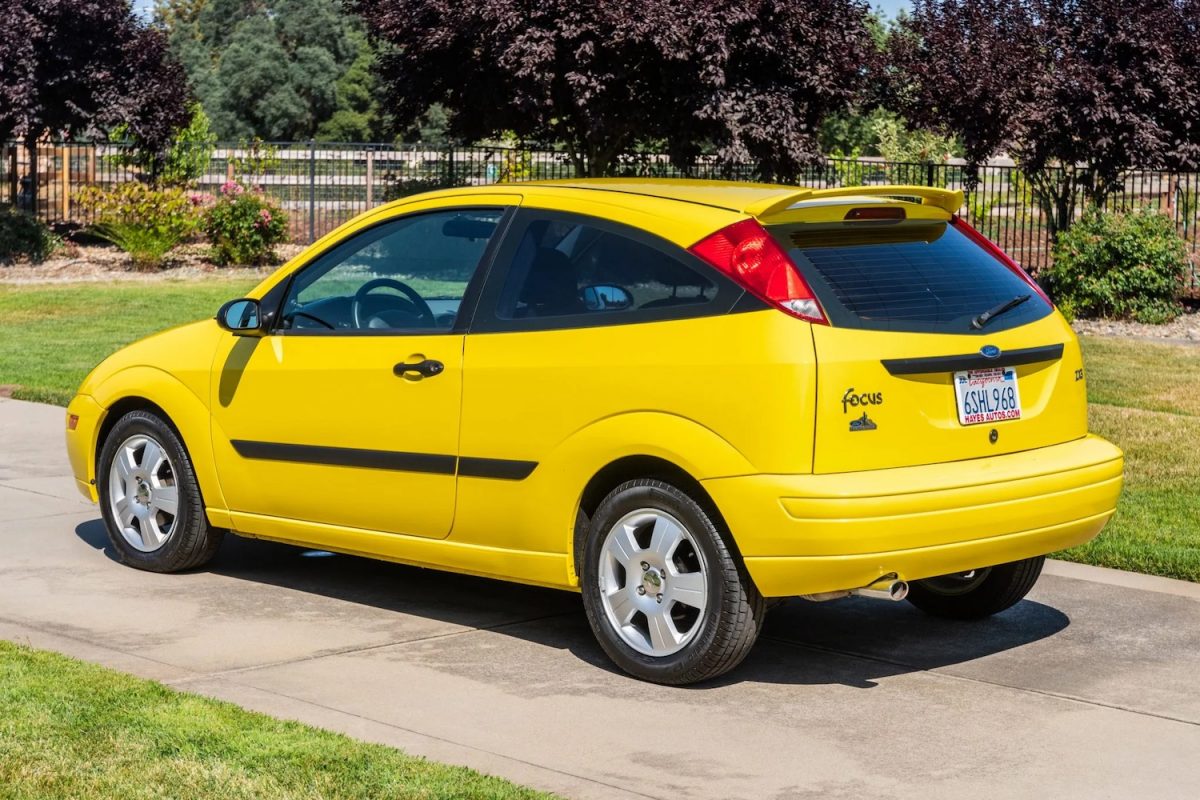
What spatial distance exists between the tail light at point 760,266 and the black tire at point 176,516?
2670 millimetres

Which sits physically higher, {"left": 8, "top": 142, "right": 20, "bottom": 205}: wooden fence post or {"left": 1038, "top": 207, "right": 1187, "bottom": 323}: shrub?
{"left": 8, "top": 142, "right": 20, "bottom": 205}: wooden fence post

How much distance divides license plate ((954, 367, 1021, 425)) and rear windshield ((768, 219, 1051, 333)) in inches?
6.2

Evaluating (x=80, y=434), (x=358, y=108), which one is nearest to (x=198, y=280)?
(x=80, y=434)

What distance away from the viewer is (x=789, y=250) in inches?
221

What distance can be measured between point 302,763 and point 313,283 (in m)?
2.69

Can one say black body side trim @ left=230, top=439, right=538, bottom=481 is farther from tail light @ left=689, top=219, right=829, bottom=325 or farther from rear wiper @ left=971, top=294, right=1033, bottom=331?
rear wiper @ left=971, top=294, right=1033, bottom=331

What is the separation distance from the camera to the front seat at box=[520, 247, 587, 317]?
602cm

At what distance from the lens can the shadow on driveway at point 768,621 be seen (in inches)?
240

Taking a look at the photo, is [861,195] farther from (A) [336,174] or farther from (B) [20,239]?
(A) [336,174]

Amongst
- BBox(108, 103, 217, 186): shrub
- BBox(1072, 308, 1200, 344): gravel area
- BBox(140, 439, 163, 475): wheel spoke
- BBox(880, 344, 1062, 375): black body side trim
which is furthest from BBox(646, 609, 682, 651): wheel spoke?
BBox(108, 103, 217, 186): shrub

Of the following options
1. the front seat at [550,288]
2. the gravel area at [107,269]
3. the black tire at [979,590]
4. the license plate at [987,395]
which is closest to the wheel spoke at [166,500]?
the front seat at [550,288]

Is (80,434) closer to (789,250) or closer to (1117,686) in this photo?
(789,250)

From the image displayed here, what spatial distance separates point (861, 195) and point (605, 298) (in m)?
0.97

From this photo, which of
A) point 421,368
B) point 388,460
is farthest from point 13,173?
point 421,368
